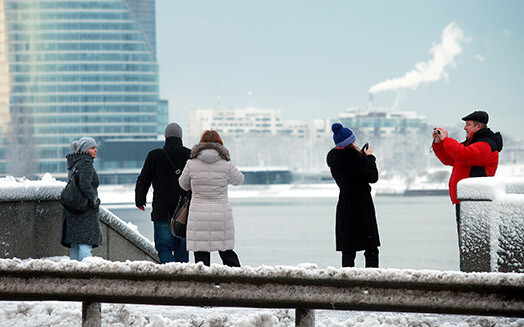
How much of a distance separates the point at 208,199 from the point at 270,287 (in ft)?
9.23

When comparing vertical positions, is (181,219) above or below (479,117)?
below

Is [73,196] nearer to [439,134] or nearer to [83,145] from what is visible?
[83,145]

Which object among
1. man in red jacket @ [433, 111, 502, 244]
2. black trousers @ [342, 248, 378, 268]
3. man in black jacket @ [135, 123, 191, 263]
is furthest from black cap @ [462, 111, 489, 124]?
man in black jacket @ [135, 123, 191, 263]

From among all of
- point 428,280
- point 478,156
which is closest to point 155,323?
point 428,280

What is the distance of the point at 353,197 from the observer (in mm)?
6258

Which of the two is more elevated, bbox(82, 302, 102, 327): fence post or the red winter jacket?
the red winter jacket

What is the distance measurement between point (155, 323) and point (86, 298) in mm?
619

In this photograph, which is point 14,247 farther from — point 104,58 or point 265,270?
point 104,58

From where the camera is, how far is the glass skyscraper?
16100cm

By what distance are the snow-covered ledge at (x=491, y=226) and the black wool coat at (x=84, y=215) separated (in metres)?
3.35

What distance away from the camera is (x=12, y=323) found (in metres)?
4.28

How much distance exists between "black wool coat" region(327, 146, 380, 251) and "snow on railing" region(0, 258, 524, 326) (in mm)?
2649

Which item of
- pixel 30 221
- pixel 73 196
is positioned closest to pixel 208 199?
pixel 73 196

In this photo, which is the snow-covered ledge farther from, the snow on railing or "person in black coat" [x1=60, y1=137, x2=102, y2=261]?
"person in black coat" [x1=60, y1=137, x2=102, y2=261]
